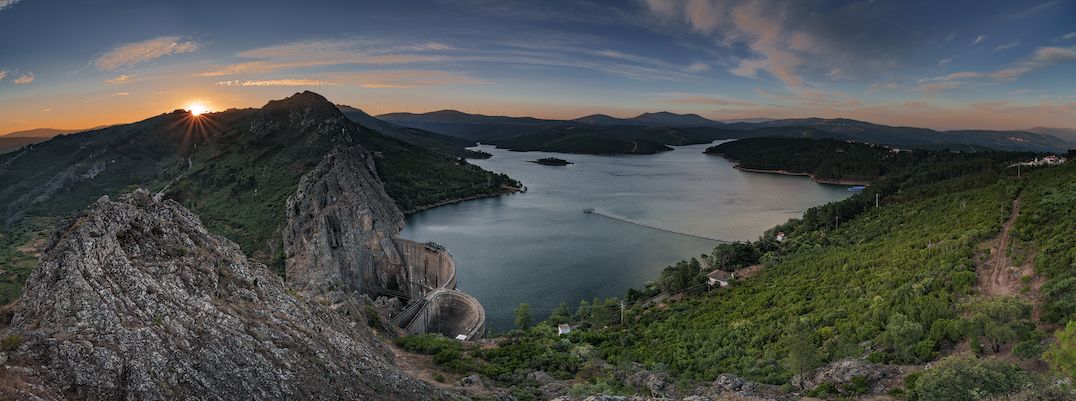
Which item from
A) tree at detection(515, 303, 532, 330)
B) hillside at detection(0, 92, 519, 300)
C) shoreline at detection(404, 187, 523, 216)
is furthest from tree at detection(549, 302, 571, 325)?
shoreline at detection(404, 187, 523, 216)

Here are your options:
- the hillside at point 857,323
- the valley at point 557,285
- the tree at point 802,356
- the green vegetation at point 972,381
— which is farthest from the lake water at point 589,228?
the green vegetation at point 972,381

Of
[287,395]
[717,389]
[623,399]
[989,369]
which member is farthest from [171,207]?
[989,369]

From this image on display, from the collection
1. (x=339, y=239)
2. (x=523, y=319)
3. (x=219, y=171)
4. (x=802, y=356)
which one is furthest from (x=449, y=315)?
(x=219, y=171)

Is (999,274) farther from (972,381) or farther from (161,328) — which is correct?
(161,328)

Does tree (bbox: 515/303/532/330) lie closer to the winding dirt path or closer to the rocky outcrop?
the rocky outcrop

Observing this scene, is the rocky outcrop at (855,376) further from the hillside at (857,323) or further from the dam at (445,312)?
the dam at (445,312)

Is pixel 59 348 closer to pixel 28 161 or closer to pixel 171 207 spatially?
pixel 171 207

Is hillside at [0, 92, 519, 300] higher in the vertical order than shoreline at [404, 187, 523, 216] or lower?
higher
